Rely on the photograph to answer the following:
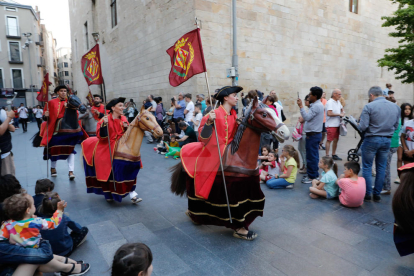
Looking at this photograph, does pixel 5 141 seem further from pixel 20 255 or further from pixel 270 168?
pixel 270 168

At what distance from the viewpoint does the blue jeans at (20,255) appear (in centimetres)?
230

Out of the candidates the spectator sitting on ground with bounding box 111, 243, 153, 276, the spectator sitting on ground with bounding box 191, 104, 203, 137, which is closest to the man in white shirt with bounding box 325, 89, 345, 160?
the spectator sitting on ground with bounding box 191, 104, 203, 137

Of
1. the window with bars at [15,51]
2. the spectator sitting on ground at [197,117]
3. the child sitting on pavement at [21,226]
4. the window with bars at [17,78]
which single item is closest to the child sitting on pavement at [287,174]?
the spectator sitting on ground at [197,117]

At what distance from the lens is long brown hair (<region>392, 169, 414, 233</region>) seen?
2531mm

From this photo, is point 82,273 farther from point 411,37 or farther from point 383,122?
point 411,37

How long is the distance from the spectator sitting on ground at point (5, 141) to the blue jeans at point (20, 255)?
84.6 inches

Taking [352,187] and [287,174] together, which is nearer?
[352,187]

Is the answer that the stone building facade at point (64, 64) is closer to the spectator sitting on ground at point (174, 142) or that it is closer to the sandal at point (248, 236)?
the spectator sitting on ground at point (174, 142)

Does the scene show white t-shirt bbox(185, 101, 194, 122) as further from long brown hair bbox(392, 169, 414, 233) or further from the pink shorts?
long brown hair bbox(392, 169, 414, 233)

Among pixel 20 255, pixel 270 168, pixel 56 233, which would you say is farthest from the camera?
pixel 270 168

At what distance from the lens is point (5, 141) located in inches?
162

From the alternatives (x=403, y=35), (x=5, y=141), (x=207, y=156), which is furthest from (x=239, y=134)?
(x=403, y=35)

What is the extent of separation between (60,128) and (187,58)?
402cm

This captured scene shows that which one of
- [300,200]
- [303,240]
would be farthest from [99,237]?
[300,200]
